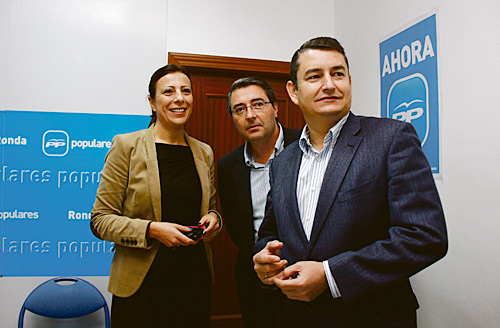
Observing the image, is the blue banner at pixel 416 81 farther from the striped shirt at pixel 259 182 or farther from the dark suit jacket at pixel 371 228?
the dark suit jacket at pixel 371 228

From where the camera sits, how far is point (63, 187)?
2.57 m

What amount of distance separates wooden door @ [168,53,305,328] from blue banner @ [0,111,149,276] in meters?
0.83

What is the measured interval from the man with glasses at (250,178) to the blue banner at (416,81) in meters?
0.70

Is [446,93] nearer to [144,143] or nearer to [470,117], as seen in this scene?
[470,117]

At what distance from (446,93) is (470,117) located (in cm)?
21

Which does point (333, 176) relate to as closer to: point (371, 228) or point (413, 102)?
point (371, 228)

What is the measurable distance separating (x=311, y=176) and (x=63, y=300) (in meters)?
1.91

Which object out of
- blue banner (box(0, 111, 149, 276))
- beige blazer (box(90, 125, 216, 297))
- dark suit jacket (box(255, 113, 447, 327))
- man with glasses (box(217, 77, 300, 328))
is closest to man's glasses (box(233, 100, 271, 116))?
man with glasses (box(217, 77, 300, 328))

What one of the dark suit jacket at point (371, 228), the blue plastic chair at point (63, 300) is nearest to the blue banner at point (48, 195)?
the blue plastic chair at point (63, 300)

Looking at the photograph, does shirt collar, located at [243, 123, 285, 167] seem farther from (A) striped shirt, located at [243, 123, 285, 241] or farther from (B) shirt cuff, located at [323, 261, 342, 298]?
(B) shirt cuff, located at [323, 261, 342, 298]

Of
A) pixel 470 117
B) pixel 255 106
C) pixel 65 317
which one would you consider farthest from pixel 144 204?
pixel 470 117

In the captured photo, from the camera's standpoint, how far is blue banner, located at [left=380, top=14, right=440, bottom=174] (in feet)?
6.32

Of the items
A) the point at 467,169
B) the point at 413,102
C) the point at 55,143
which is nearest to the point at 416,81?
the point at 413,102

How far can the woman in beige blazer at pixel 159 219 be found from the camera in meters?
1.61
